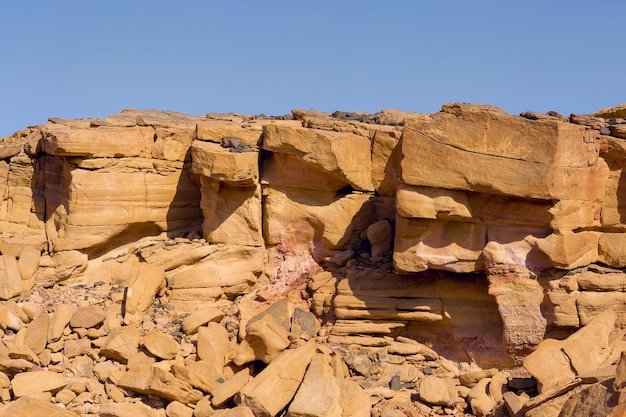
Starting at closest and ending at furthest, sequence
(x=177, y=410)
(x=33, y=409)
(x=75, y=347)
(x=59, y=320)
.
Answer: (x=33, y=409), (x=177, y=410), (x=75, y=347), (x=59, y=320)

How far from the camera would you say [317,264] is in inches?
604

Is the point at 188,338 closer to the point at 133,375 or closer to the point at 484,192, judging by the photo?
the point at 133,375

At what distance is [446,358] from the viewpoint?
1392cm

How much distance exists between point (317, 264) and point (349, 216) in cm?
106

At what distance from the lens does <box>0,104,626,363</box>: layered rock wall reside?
42.8 feet

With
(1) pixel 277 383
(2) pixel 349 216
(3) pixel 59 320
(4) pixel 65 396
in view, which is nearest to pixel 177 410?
(1) pixel 277 383

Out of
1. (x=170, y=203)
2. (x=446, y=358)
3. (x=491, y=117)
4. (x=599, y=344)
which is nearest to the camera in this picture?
(x=599, y=344)

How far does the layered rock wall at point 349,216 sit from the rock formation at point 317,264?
0.11ft

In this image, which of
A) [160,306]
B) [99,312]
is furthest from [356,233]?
[99,312]

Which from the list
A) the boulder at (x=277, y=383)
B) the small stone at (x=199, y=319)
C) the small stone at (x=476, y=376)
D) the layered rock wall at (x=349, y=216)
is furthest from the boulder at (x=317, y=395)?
the small stone at (x=199, y=319)

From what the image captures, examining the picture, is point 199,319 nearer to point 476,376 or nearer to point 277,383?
point 277,383

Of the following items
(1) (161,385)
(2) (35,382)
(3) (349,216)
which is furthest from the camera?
(3) (349,216)

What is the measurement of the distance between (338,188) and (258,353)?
132 inches

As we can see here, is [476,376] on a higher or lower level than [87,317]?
lower
